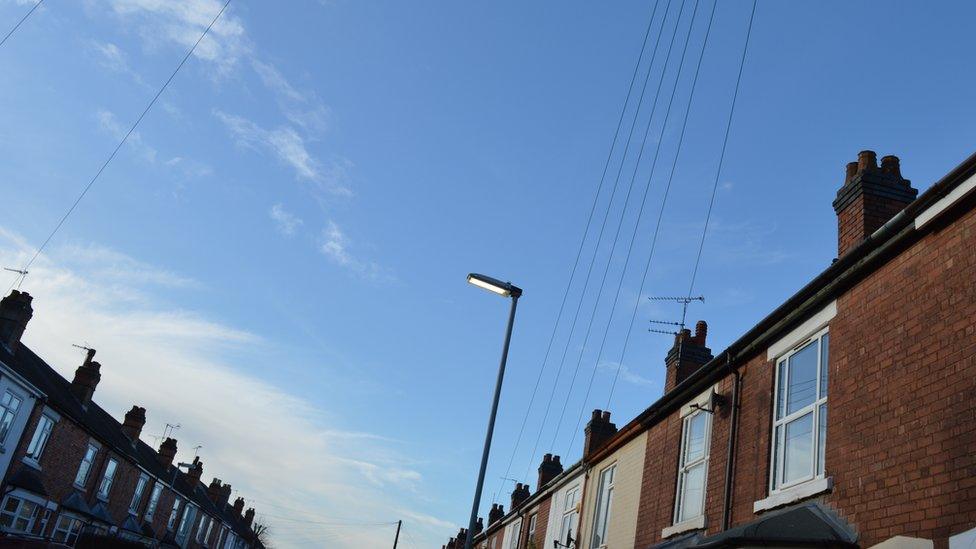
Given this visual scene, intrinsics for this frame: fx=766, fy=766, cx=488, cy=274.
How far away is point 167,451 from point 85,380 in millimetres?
12106

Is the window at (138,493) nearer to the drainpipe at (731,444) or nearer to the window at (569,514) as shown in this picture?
the window at (569,514)

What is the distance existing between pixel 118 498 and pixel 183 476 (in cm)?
1747

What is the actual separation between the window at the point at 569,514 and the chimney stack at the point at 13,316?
62.6 ft

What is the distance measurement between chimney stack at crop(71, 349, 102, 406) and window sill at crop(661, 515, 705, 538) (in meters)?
29.9

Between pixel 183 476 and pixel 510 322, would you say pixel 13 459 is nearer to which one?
pixel 510 322

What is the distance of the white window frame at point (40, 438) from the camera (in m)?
25.4

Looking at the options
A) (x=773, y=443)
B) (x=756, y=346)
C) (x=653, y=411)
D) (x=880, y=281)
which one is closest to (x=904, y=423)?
(x=880, y=281)

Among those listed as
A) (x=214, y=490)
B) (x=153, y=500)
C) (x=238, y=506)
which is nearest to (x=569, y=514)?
(x=153, y=500)

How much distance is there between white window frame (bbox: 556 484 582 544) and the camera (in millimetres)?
18578

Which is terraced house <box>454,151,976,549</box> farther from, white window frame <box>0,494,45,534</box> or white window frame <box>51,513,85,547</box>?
white window frame <box>51,513,85,547</box>

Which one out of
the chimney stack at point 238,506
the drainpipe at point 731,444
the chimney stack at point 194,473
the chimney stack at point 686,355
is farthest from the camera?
the chimney stack at point 238,506

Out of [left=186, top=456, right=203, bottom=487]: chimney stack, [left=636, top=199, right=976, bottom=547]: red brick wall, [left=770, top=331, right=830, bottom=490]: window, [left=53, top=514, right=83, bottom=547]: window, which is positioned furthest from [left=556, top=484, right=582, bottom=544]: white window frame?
[left=186, top=456, right=203, bottom=487]: chimney stack

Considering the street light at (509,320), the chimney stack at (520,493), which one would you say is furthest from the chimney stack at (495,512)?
the street light at (509,320)

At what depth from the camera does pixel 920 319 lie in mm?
7082
